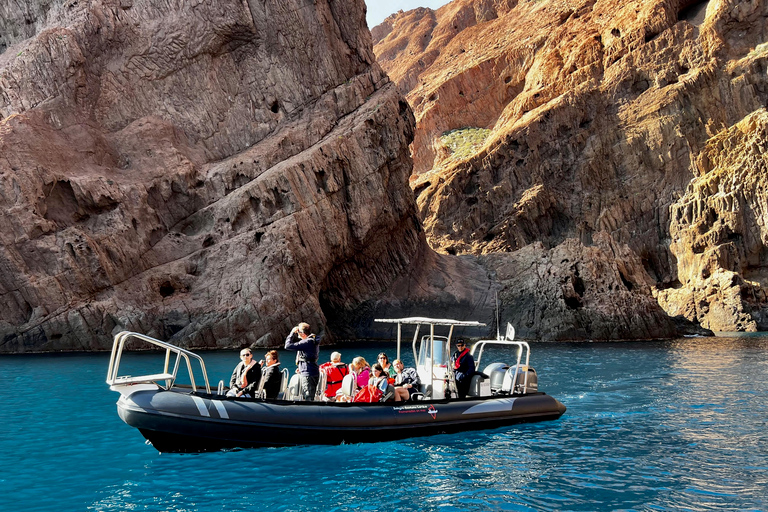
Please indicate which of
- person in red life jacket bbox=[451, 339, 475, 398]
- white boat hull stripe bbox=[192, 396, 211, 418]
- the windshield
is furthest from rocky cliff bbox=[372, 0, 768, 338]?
white boat hull stripe bbox=[192, 396, 211, 418]

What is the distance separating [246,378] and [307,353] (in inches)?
52.0

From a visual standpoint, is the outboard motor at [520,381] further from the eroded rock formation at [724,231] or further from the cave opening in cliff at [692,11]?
the cave opening in cliff at [692,11]

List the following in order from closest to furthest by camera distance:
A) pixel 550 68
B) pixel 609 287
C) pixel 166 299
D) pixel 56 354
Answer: pixel 56 354, pixel 166 299, pixel 609 287, pixel 550 68

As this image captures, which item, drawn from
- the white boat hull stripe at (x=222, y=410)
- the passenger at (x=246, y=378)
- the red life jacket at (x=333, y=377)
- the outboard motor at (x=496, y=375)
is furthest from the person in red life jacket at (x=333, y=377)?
the outboard motor at (x=496, y=375)

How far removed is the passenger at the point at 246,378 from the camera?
43.4 ft

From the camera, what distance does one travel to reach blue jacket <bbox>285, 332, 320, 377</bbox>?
13656mm

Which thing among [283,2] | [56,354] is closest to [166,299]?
[56,354]

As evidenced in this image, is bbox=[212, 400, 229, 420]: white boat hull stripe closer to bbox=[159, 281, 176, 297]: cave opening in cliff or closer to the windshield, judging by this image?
the windshield

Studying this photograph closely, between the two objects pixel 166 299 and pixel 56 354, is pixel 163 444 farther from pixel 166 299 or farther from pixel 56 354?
pixel 166 299

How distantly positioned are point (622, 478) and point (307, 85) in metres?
41.2

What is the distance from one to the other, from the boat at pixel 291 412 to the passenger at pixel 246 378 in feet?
1.02

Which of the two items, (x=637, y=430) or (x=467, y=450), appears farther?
(x=637, y=430)

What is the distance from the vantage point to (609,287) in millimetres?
44969

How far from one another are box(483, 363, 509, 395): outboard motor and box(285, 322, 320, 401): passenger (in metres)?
4.76
